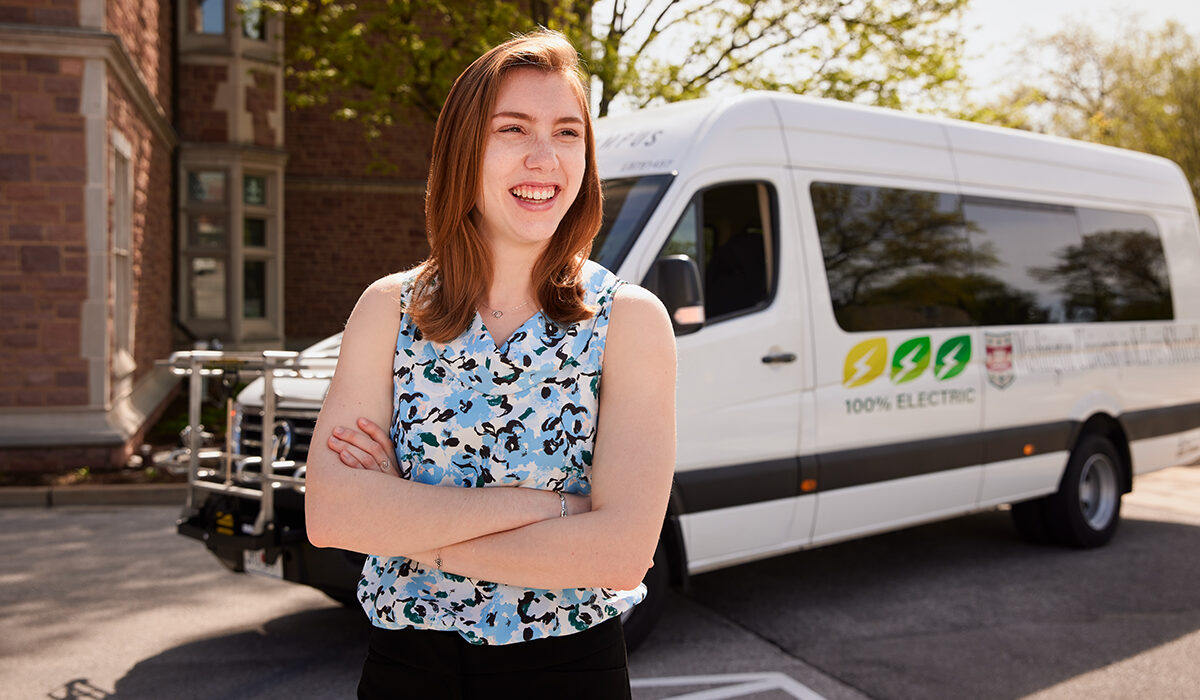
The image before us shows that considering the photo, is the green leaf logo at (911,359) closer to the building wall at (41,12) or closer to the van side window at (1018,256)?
the van side window at (1018,256)

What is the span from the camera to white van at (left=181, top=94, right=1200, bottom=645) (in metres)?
5.21

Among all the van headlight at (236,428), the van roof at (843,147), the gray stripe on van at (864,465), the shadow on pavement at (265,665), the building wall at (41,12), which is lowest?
the shadow on pavement at (265,665)

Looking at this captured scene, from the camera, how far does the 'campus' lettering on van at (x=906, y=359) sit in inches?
231

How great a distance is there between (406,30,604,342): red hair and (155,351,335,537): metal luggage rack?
121 inches

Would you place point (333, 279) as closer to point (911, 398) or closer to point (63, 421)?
point (63, 421)

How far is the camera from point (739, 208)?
545 centimetres

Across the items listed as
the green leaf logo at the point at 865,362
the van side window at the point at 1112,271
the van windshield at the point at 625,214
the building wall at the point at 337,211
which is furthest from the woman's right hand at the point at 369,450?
the building wall at the point at 337,211

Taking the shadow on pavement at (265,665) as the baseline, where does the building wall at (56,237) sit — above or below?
above

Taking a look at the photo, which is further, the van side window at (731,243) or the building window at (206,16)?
the building window at (206,16)

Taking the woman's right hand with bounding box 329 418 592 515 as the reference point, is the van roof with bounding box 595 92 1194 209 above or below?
above

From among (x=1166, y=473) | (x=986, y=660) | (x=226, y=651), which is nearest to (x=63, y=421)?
(x=226, y=651)

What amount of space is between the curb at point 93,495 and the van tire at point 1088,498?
6.85 m

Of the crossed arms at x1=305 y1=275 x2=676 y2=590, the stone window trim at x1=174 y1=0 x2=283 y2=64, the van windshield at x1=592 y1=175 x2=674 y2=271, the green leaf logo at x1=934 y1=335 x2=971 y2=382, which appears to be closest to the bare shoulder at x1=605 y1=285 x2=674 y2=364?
the crossed arms at x1=305 y1=275 x2=676 y2=590

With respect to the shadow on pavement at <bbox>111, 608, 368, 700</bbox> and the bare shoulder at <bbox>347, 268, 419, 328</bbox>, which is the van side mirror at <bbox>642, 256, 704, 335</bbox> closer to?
the shadow on pavement at <bbox>111, 608, 368, 700</bbox>
